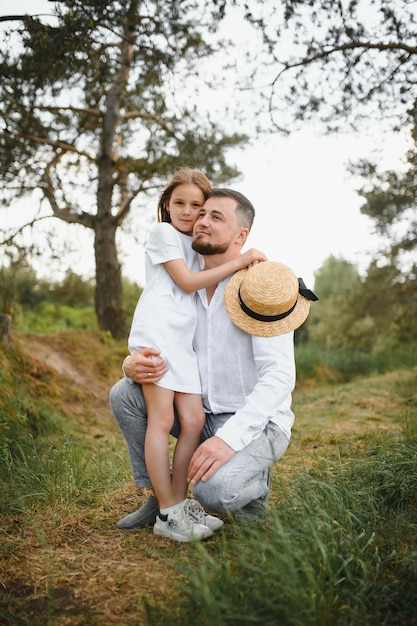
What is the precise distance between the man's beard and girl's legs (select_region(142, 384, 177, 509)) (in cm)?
85

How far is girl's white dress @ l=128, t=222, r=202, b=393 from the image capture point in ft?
9.21

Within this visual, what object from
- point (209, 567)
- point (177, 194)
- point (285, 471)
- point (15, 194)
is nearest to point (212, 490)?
point (209, 567)

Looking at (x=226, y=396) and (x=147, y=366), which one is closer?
(x=147, y=366)

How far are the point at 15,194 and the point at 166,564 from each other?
325 inches

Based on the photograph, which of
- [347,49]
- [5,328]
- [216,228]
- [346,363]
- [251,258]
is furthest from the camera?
[346,363]

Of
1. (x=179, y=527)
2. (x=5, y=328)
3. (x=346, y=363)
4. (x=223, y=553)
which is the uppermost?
(x=5, y=328)

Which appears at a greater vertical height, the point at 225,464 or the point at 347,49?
the point at 347,49

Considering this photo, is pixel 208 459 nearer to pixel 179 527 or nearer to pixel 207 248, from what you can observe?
pixel 179 527

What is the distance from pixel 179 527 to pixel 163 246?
5.02ft

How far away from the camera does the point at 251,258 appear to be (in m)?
2.92

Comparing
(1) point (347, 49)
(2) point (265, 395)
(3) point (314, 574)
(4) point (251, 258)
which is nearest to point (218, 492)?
(2) point (265, 395)

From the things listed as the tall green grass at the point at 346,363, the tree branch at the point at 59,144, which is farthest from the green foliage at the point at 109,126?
the tall green grass at the point at 346,363

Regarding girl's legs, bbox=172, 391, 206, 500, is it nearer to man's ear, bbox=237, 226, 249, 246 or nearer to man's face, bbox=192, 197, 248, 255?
man's face, bbox=192, 197, 248, 255

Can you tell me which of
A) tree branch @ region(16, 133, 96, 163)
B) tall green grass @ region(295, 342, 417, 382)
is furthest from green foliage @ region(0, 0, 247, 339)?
tall green grass @ region(295, 342, 417, 382)
